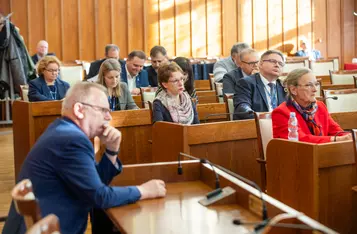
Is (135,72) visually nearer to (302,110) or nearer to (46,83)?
(46,83)

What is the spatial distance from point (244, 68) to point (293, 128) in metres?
2.25

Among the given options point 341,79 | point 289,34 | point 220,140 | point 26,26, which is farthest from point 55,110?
point 289,34

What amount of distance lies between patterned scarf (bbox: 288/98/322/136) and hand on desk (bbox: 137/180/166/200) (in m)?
1.82

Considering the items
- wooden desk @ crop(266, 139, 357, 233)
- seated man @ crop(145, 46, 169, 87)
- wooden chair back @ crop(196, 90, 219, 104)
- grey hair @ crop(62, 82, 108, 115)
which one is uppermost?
seated man @ crop(145, 46, 169, 87)

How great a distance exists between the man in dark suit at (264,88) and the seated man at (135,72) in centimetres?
185

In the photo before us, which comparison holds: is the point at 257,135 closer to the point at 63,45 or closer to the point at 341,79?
the point at 341,79

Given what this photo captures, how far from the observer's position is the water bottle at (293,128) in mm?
3885

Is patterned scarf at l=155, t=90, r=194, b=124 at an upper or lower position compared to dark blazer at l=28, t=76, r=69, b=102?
lower

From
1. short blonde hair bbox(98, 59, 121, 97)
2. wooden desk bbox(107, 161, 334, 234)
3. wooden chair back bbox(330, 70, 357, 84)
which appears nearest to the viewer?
wooden desk bbox(107, 161, 334, 234)

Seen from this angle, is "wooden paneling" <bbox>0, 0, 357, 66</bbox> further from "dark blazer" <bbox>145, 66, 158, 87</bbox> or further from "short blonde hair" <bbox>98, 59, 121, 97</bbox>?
"short blonde hair" <bbox>98, 59, 121, 97</bbox>

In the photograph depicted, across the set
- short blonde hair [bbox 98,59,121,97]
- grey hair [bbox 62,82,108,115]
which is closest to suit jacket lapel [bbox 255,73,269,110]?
short blonde hair [bbox 98,59,121,97]

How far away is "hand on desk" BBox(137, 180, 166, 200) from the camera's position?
8.10 feet

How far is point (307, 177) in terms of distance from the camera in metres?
3.18

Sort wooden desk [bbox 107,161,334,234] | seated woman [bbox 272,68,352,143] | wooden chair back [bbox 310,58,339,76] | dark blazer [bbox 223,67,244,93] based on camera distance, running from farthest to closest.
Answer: wooden chair back [bbox 310,58,339,76]
dark blazer [bbox 223,67,244,93]
seated woman [bbox 272,68,352,143]
wooden desk [bbox 107,161,334,234]
